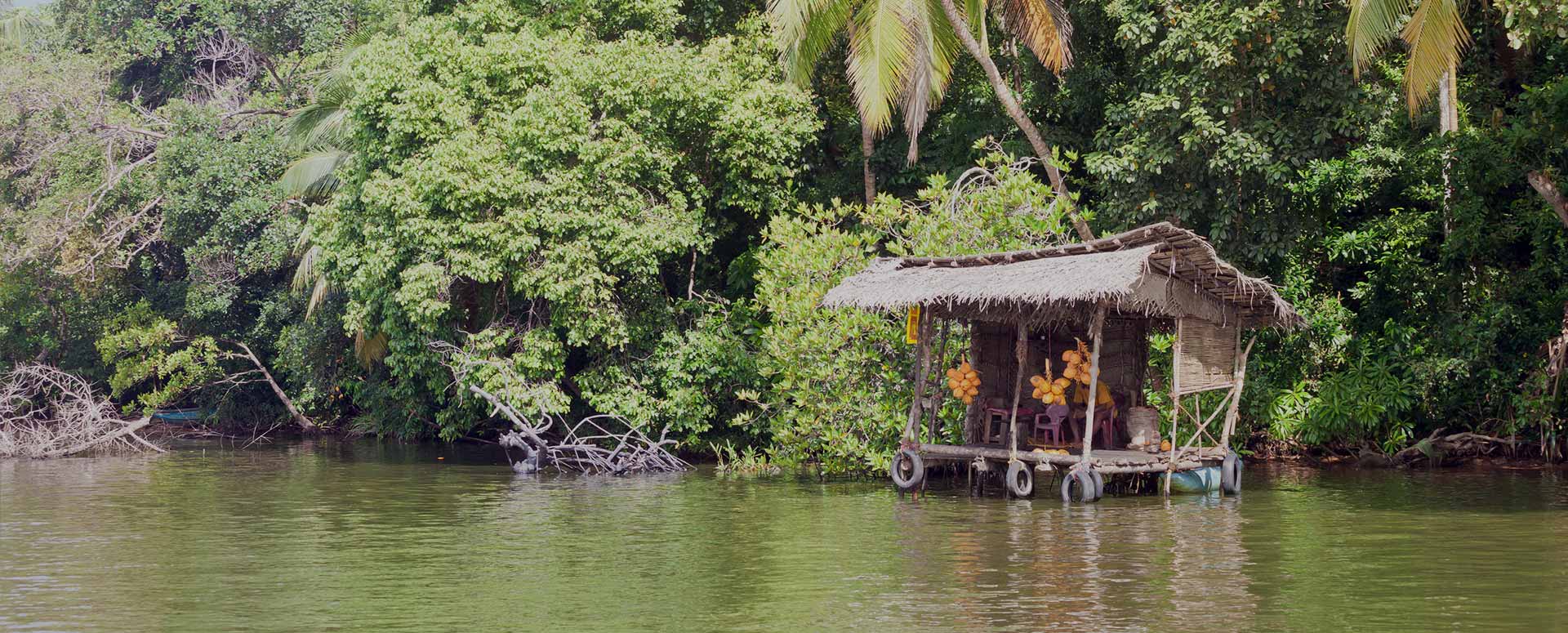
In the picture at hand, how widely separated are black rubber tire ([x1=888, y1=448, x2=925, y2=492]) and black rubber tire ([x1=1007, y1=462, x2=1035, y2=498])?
1.06 metres

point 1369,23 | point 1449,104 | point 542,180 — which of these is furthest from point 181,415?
point 1369,23

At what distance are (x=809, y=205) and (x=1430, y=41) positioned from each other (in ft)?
29.7

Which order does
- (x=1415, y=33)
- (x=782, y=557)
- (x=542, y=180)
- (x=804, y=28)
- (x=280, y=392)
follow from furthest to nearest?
(x=280, y=392) → (x=542, y=180) → (x=804, y=28) → (x=1415, y=33) → (x=782, y=557)

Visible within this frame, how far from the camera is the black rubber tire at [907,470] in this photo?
15.1 metres

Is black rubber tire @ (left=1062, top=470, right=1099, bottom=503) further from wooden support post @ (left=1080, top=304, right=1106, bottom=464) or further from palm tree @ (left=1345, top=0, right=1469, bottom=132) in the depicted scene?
palm tree @ (left=1345, top=0, right=1469, bottom=132)

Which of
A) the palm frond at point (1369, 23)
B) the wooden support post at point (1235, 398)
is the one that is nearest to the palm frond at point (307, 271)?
the wooden support post at point (1235, 398)

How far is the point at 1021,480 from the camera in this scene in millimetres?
14469

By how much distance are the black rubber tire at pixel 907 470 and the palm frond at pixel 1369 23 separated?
18.6 ft

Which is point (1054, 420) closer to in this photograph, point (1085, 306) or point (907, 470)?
point (1085, 306)

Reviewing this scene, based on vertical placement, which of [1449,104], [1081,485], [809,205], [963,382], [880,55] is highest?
[880,55]

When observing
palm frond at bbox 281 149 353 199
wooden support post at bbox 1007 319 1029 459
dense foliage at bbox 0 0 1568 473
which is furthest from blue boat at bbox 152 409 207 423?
wooden support post at bbox 1007 319 1029 459

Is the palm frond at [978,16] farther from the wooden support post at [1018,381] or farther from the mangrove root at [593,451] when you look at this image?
the mangrove root at [593,451]

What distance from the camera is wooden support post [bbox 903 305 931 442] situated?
1511cm

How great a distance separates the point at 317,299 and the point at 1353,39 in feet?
51.4
